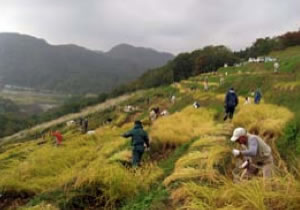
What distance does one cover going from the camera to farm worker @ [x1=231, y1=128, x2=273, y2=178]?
7098 mm

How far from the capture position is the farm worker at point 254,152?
7098 millimetres

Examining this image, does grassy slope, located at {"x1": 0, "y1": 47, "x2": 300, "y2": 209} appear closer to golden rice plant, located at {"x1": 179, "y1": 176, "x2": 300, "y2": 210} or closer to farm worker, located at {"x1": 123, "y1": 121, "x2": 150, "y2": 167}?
golden rice plant, located at {"x1": 179, "y1": 176, "x2": 300, "y2": 210}

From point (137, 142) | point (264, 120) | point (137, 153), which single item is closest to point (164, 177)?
point (137, 153)

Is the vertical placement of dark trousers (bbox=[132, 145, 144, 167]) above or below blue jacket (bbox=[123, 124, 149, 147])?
below

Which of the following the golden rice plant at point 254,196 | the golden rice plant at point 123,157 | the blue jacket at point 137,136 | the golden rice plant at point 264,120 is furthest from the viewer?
the golden rice plant at point 123,157

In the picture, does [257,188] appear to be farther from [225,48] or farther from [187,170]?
[225,48]

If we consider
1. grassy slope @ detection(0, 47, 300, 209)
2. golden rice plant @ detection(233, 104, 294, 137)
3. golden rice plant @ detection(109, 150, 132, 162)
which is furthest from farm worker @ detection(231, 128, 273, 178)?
golden rice plant @ detection(109, 150, 132, 162)

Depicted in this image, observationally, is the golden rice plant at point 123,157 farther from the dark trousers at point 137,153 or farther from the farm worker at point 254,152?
the farm worker at point 254,152

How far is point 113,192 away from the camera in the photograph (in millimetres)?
8758

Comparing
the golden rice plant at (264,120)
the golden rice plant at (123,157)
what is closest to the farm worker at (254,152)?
the golden rice plant at (264,120)

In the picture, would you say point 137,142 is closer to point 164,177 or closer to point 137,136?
point 137,136

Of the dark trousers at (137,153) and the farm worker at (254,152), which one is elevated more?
the farm worker at (254,152)

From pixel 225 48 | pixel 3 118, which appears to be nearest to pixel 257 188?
pixel 225 48

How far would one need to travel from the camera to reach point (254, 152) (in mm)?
7098
